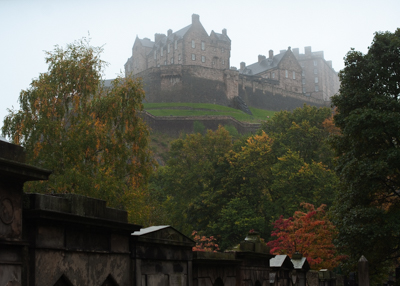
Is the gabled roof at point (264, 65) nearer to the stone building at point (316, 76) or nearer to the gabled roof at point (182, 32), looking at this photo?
the stone building at point (316, 76)

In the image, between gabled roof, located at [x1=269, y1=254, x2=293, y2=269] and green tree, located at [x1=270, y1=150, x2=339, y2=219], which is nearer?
gabled roof, located at [x1=269, y1=254, x2=293, y2=269]

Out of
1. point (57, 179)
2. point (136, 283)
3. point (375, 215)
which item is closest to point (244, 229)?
point (375, 215)

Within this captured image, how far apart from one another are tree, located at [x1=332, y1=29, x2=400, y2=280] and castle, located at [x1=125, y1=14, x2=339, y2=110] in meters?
54.3

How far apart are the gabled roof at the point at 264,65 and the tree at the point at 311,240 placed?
84303mm

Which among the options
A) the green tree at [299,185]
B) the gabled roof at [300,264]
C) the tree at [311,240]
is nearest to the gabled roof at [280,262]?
the gabled roof at [300,264]

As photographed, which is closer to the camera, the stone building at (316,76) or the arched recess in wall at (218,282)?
the arched recess in wall at (218,282)

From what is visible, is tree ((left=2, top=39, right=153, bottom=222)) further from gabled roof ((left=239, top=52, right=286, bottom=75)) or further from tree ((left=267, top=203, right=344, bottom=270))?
gabled roof ((left=239, top=52, right=286, bottom=75))

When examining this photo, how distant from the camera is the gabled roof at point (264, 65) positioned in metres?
113

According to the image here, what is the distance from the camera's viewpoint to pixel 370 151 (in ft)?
67.8

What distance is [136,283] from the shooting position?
27.0 feet

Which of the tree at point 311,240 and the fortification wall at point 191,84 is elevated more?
the fortification wall at point 191,84

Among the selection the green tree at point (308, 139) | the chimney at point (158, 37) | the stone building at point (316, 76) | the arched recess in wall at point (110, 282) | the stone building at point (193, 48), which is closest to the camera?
the arched recess in wall at point (110, 282)

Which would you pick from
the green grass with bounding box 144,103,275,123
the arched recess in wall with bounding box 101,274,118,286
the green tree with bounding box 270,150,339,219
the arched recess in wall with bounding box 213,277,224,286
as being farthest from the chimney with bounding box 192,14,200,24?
the arched recess in wall with bounding box 101,274,118,286

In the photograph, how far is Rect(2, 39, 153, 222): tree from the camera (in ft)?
66.1
